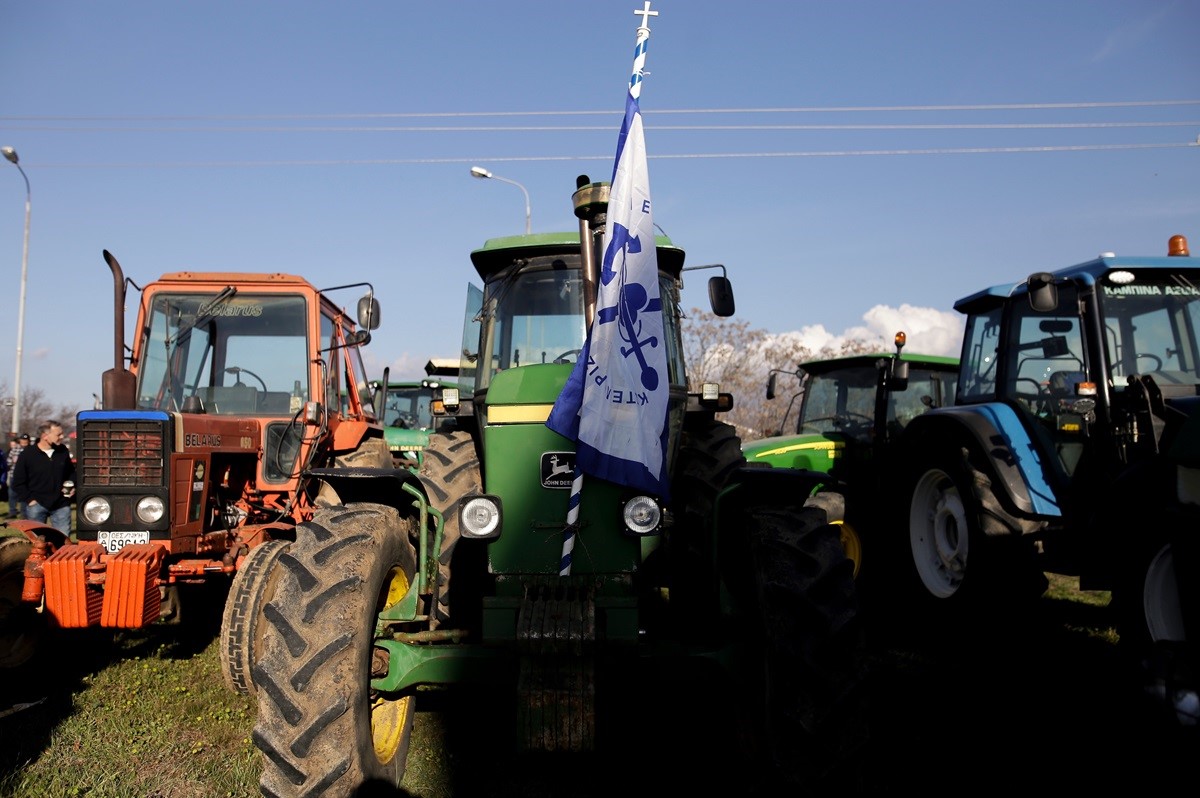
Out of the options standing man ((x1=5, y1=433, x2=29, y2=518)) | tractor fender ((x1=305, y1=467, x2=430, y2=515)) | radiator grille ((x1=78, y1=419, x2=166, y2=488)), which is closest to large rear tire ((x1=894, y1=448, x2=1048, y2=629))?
tractor fender ((x1=305, y1=467, x2=430, y2=515))

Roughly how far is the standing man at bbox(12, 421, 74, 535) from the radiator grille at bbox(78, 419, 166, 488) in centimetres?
403

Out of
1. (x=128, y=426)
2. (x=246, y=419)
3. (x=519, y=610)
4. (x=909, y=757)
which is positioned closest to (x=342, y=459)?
(x=246, y=419)

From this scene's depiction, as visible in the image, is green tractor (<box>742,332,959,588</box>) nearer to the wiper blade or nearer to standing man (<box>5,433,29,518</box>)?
the wiper blade

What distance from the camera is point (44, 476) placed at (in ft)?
32.6

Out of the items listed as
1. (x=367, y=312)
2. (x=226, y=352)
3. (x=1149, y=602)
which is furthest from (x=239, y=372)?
(x=1149, y=602)

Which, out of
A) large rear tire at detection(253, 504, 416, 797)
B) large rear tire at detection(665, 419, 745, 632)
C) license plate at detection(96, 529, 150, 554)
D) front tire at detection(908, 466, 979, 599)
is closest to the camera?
large rear tire at detection(253, 504, 416, 797)

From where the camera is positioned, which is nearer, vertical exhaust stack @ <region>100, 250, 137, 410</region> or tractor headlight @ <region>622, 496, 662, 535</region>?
tractor headlight @ <region>622, 496, 662, 535</region>

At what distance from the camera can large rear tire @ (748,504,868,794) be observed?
3.43m

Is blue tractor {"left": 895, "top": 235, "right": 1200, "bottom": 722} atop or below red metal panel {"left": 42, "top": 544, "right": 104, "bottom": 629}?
atop

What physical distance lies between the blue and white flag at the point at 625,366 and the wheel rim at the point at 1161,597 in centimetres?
257

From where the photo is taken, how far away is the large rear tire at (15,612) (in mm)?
5664

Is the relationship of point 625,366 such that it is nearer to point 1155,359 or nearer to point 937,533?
point 1155,359

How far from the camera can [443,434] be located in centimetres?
530

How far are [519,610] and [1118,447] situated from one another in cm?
415
